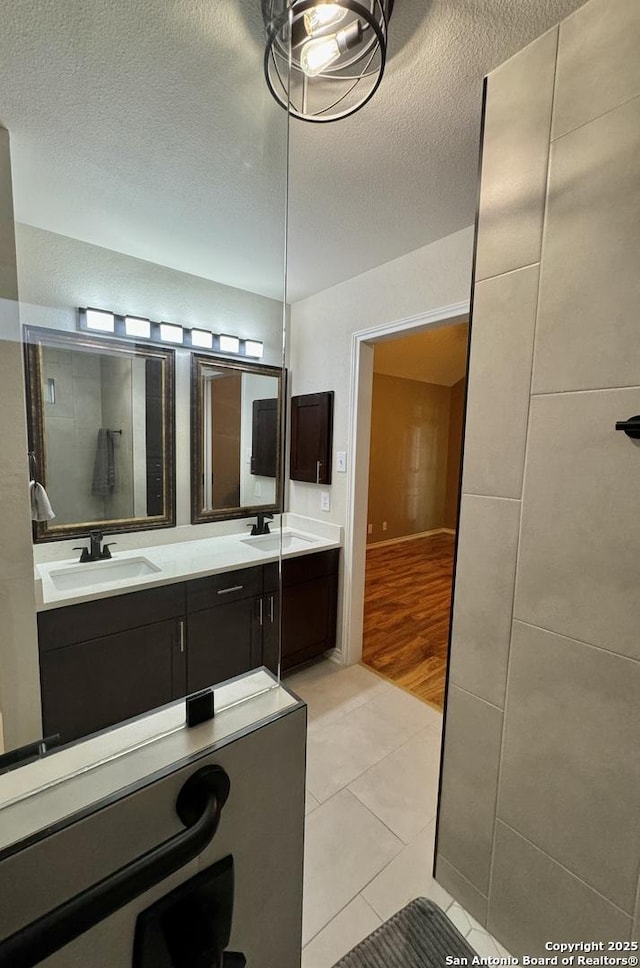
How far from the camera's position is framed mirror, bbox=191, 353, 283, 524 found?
2373 mm

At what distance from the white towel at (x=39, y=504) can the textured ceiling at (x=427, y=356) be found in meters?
3.42

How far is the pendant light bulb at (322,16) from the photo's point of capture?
965 mm

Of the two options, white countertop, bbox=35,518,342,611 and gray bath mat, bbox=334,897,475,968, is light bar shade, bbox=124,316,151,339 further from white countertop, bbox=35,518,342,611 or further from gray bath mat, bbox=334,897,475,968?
gray bath mat, bbox=334,897,475,968

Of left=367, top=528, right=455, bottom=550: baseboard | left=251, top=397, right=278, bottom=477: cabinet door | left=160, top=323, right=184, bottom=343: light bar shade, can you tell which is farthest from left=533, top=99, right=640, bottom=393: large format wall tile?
left=367, top=528, right=455, bottom=550: baseboard

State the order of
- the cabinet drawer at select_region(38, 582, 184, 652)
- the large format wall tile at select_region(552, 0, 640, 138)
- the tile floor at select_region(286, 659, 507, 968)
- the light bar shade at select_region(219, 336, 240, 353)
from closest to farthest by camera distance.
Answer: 1. the large format wall tile at select_region(552, 0, 640, 138)
2. the tile floor at select_region(286, 659, 507, 968)
3. the cabinet drawer at select_region(38, 582, 184, 652)
4. the light bar shade at select_region(219, 336, 240, 353)

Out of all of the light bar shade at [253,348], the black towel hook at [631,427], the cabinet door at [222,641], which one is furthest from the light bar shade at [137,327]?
the black towel hook at [631,427]

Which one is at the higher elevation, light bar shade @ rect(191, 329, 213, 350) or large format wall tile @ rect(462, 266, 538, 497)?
light bar shade @ rect(191, 329, 213, 350)

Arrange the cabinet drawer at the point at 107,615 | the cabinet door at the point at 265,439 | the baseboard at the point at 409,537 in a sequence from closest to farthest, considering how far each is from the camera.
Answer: the cabinet drawer at the point at 107,615 → the cabinet door at the point at 265,439 → the baseboard at the point at 409,537

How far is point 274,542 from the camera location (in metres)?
2.65

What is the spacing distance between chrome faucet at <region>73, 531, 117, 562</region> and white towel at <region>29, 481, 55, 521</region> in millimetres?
202

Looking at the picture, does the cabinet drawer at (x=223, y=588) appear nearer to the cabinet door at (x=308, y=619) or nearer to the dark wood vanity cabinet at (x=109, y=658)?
the dark wood vanity cabinet at (x=109, y=658)

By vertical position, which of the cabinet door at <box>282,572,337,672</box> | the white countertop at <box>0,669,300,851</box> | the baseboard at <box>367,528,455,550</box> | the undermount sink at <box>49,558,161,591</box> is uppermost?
the white countertop at <box>0,669,300,851</box>

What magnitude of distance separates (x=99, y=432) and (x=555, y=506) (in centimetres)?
202

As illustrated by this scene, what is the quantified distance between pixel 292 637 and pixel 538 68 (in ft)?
8.48
